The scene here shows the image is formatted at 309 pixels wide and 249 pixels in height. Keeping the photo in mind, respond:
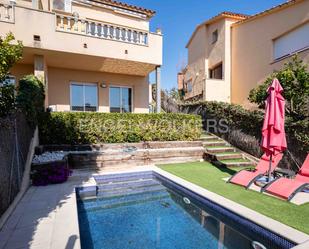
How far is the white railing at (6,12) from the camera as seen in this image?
9722mm

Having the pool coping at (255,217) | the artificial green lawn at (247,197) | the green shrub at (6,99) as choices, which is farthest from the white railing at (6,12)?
the pool coping at (255,217)

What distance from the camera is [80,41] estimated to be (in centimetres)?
1112

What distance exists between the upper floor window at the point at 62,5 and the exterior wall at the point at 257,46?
12.3 meters

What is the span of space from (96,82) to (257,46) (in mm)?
11451

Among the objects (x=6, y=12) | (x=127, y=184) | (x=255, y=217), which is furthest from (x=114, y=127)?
(x=255, y=217)

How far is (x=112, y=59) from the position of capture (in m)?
12.1

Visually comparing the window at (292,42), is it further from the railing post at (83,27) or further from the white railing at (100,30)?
the railing post at (83,27)

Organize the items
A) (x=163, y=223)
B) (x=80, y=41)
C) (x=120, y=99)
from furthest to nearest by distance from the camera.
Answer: (x=120, y=99)
(x=80, y=41)
(x=163, y=223)

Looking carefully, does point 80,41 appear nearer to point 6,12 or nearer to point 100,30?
point 100,30

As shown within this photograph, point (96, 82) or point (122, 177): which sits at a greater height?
point (96, 82)

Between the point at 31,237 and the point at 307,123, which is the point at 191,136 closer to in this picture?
the point at 307,123

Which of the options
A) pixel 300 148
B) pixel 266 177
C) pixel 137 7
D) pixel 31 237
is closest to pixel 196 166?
pixel 266 177

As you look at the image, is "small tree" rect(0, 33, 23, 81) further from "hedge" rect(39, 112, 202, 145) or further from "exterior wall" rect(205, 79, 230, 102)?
"exterior wall" rect(205, 79, 230, 102)

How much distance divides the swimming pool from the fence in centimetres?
176
